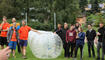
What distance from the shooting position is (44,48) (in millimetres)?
7684

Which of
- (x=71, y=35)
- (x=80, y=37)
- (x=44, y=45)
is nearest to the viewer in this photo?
(x=44, y=45)

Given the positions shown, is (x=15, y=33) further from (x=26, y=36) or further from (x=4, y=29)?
(x=4, y=29)

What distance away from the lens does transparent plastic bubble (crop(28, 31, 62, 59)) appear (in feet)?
25.4

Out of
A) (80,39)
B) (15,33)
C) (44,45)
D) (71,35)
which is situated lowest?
(44,45)

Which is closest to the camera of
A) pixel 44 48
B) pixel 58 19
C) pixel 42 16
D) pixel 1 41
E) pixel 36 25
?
pixel 44 48

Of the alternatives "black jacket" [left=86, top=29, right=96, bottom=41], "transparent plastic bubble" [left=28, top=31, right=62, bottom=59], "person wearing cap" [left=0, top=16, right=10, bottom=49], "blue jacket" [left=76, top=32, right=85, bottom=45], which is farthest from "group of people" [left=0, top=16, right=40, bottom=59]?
"black jacket" [left=86, top=29, right=96, bottom=41]

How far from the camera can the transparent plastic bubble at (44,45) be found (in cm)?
774

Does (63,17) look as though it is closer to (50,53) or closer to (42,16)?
(42,16)

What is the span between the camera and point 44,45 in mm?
7715

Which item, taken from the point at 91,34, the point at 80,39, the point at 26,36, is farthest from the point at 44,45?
the point at 91,34

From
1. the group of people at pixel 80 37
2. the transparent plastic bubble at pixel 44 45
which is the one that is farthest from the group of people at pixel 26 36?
the transparent plastic bubble at pixel 44 45

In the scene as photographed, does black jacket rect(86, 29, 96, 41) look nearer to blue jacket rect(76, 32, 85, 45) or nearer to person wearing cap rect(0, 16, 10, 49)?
blue jacket rect(76, 32, 85, 45)

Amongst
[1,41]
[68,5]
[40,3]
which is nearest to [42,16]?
[40,3]

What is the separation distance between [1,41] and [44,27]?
828 inches
